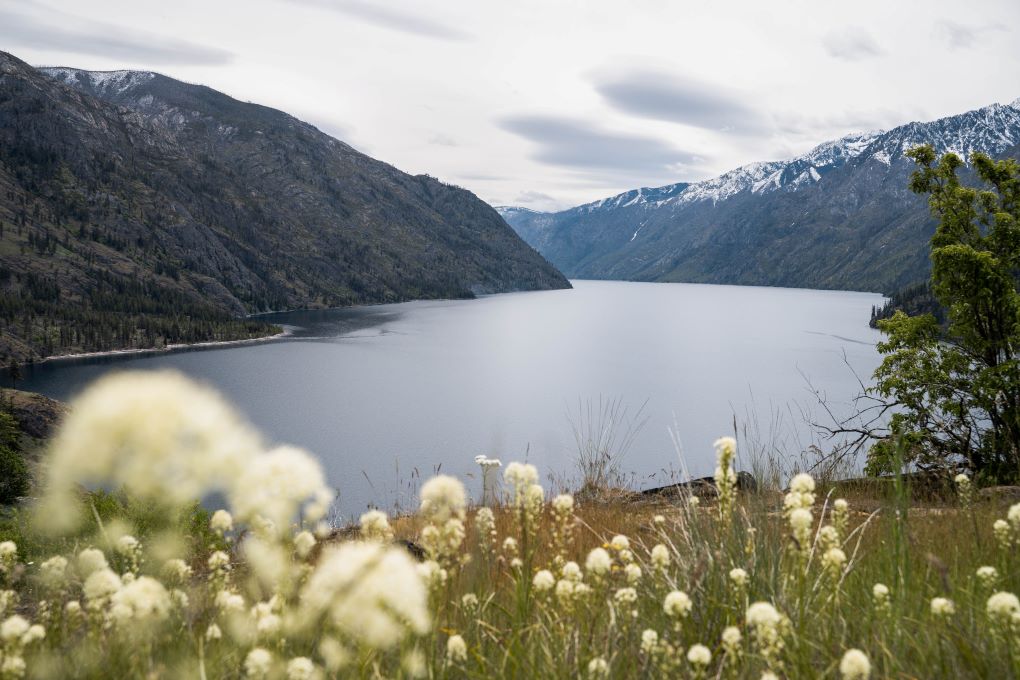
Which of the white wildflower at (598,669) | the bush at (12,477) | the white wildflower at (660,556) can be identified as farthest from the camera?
the bush at (12,477)

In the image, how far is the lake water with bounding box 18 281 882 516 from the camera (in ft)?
168

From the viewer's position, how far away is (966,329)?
1728 cm

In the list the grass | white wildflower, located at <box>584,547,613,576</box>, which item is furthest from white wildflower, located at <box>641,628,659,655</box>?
white wildflower, located at <box>584,547,613,576</box>

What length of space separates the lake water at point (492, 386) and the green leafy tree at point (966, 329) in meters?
3.09

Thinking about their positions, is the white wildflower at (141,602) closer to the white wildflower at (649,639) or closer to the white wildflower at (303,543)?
the white wildflower at (303,543)

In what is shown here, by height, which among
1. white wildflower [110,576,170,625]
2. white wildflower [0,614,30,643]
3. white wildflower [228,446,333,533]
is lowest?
white wildflower [0,614,30,643]

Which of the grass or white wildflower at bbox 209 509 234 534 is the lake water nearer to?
the grass

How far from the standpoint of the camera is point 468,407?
72.2m

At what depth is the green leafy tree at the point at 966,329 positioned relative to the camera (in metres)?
15.8

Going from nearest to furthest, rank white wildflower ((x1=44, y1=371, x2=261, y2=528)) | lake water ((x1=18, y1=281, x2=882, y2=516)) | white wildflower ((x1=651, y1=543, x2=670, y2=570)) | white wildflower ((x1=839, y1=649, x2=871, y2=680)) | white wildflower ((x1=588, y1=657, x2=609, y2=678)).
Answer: white wildflower ((x1=839, y1=649, x2=871, y2=680)) → white wildflower ((x1=44, y1=371, x2=261, y2=528)) → white wildflower ((x1=588, y1=657, x2=609, y2=678)) → white wildflower ((x1=651, y1=543, x2=670, y2=570)) → lake water ((x1=18, y1=281, x2=882, y2=516))

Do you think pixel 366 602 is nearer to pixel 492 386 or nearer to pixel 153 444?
pixel 153 444

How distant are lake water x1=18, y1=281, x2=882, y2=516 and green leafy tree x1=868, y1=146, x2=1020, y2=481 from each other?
309 cm

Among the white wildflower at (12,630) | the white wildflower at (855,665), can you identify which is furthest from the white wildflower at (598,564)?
the white wildflower at (12,630)

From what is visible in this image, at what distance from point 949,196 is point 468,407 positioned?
190ft
